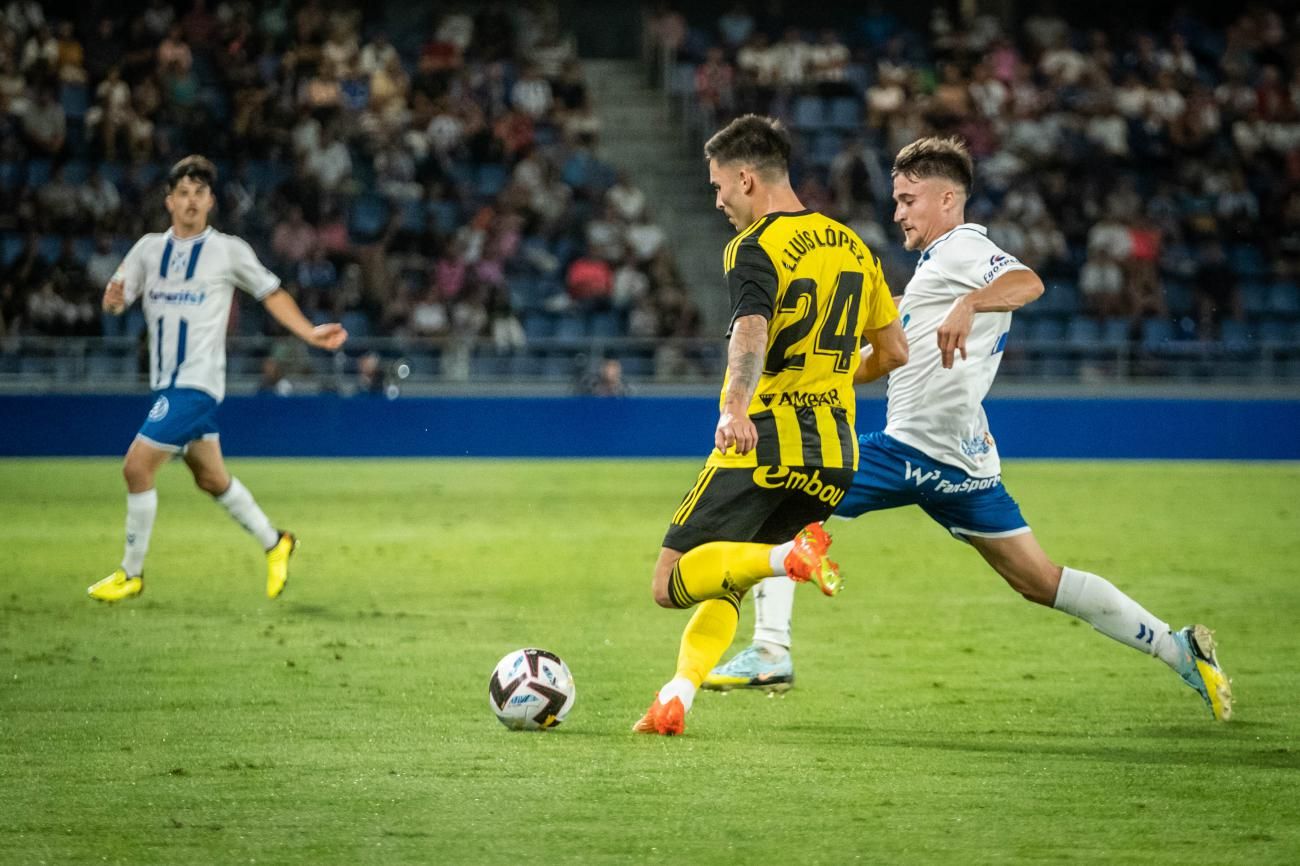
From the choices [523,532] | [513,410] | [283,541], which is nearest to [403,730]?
[283,541]

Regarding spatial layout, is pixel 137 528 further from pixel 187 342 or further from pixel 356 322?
pixel 356 322

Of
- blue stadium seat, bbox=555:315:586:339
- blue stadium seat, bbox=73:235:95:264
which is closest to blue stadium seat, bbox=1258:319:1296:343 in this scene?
blue stadium seat, bbox=555:315:586:339

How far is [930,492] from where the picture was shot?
6.65m

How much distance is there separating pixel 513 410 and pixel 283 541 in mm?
11412

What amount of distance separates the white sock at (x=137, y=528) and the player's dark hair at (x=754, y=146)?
201 inches

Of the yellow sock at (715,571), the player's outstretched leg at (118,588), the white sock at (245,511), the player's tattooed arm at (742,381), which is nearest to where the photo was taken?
the player's tattooed arm at (742,381)

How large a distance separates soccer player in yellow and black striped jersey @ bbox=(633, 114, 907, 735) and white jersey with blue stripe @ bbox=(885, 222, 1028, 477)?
2.21ft

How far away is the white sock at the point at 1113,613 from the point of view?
654cm

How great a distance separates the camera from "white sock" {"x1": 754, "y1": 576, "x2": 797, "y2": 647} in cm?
719

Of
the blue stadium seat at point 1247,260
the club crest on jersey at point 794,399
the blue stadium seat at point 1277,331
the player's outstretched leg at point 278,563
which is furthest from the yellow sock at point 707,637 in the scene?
the blue stadium seat at point 1247,260

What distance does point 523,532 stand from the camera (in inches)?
546

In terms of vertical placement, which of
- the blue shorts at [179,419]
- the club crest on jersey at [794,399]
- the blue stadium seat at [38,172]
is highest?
the blue stadium seat at [38,172]

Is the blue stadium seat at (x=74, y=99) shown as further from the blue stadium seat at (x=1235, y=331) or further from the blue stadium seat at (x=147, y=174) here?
the blue stadium seat at (x=1235, y=331)

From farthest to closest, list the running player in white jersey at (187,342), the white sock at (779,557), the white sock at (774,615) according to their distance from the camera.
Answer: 1. the running player in white jersey at (187,342)
2. the white sock at (774,615)
3. the white sock at (779,557)
